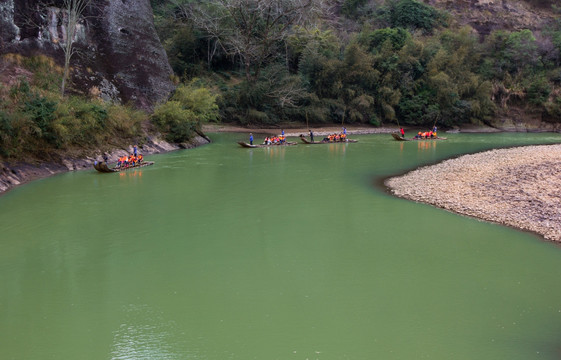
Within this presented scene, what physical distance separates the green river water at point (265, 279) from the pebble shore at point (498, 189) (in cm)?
74

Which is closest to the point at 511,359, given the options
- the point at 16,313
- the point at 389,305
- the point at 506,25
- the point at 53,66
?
the point at 389,305

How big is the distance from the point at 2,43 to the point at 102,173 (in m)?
A: 10.3

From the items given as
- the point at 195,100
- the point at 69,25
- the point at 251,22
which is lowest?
the point at 195,100

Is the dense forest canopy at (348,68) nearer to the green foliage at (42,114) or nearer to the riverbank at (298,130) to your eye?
the riverbank at (298,130)

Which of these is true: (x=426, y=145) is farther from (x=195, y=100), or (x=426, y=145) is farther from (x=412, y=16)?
(x=412, y=16)

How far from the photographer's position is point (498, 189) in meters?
16.4

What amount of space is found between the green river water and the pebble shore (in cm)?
74

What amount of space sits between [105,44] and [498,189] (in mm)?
26710

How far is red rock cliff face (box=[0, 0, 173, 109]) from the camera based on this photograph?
84.7 feet

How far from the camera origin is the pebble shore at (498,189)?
1329 centimetres

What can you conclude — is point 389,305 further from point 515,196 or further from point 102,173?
point 102,173

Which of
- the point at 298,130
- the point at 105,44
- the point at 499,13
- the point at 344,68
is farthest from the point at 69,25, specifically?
the point at 499,13

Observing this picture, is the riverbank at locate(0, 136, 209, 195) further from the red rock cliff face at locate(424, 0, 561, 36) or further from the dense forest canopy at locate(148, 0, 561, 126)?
the red rock cliff face at locate(424, 0, 561, 36)

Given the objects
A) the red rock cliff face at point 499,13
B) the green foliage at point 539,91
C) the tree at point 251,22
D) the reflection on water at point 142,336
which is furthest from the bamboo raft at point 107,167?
the red rock cliff face at point 499,13
